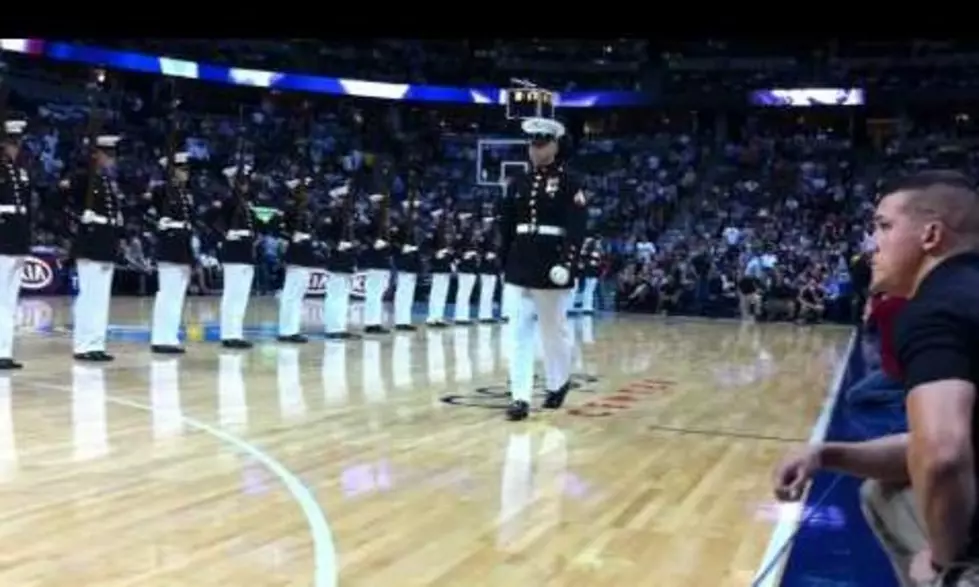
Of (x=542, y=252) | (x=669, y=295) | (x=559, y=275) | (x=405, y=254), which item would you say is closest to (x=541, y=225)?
(x=542, y=252)

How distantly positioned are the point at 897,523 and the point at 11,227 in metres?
8.04

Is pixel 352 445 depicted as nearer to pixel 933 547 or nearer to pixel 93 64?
pixel 933 547

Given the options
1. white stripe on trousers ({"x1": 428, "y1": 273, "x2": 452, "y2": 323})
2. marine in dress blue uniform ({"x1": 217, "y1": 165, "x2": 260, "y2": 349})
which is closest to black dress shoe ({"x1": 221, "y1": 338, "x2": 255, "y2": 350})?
marine in dress blue uniform ({"x1": 217, "y1": 165, "x2": 260, "y2": 349})

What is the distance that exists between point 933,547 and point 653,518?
9.06 ft

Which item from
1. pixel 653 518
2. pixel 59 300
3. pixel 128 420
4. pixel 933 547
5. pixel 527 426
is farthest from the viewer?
pixel 59 300

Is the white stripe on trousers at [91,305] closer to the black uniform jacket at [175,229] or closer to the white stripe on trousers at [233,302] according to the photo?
the black uniform jacket at [175,229]

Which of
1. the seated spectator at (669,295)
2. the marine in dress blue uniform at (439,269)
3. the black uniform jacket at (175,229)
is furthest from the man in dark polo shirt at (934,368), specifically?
the seated spectator at (669,295)

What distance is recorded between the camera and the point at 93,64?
101ft

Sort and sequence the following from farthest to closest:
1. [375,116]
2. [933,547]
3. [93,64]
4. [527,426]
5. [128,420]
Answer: [375,116] → [93,64] → [527,426] → [128,420] → [933,547]

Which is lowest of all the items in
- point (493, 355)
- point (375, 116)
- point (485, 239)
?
point (493, 355)

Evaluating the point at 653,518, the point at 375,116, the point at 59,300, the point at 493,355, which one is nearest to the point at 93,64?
the point at 375,116

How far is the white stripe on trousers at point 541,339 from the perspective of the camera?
7.48 m

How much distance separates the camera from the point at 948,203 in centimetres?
212

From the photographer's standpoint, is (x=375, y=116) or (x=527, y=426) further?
(x=375, y=116)
